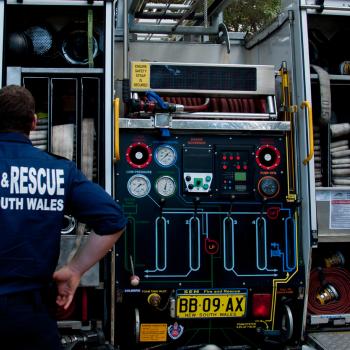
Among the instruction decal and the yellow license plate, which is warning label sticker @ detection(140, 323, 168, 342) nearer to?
the yellow license plate

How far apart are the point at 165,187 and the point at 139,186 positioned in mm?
169

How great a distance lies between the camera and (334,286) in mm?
4602

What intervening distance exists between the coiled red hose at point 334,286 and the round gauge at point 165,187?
1165mm

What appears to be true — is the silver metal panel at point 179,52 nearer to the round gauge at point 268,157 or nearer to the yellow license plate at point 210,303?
the round gauge at point 268,157

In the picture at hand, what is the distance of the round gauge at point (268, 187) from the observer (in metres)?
4.42

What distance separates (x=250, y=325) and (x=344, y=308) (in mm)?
711

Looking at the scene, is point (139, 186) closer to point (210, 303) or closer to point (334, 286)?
point (210, 303)

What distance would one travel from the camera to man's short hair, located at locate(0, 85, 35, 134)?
2.77 m

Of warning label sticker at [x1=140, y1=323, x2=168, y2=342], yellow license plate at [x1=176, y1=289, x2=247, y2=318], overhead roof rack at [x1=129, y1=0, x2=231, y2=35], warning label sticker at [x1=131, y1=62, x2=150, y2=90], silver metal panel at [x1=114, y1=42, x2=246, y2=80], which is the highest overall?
overhead roof rack at [x1=129, y1=0, x2=231, y2=35]

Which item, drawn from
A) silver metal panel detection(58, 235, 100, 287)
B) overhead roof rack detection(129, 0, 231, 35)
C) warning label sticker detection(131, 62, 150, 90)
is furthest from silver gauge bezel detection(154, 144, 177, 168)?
overhead roof rack detection(129, 0, 231, 35)

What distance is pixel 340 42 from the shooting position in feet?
16.4

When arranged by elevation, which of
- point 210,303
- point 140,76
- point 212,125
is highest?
point 140,76

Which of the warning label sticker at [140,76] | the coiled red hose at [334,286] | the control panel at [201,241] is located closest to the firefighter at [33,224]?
the control panel at [201,241]

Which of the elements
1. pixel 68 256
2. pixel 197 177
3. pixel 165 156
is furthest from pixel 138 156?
pixel 68 256
